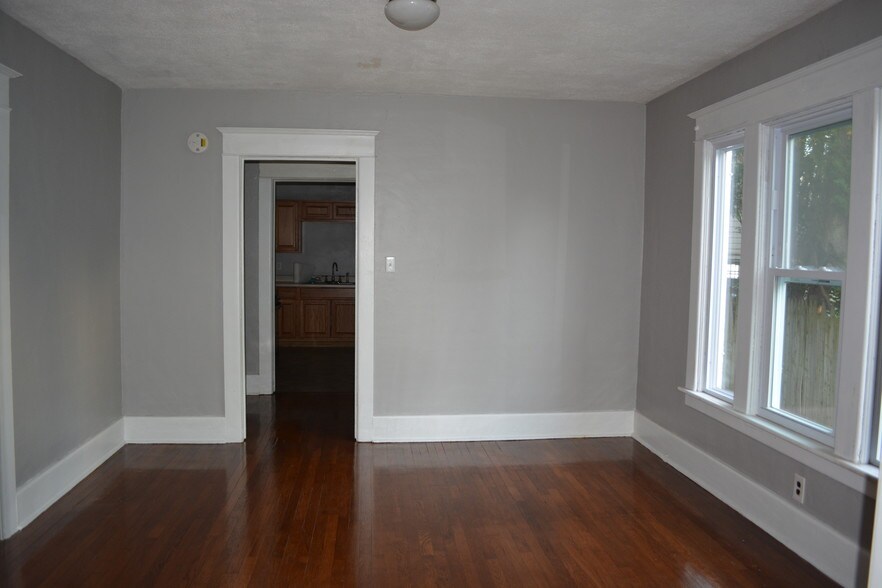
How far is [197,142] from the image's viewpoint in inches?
168

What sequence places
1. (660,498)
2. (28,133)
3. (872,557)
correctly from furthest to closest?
(660,498), (28,133), (872,557)

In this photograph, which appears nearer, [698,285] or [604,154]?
[698,285]

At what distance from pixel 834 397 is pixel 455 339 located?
237cm

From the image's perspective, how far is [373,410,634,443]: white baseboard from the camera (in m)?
4.49

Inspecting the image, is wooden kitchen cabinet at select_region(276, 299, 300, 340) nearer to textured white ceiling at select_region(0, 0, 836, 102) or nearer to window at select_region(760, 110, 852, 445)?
textured white ceiling at select_region(0, 0, 836, 102)

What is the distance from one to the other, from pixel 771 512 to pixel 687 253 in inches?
61.8

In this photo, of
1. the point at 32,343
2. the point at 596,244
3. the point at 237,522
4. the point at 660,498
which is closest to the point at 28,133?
the point at 32,343

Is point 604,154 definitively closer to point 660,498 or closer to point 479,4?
point 479,4

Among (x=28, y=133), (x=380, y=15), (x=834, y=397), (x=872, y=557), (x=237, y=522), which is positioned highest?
(x=380, y=15)

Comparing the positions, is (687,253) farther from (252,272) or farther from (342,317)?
(342,317)

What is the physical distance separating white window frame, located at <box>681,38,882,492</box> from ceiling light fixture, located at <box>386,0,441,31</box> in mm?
1683

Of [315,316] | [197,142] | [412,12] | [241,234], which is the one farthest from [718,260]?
[315,316]

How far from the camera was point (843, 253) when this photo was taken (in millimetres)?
2750

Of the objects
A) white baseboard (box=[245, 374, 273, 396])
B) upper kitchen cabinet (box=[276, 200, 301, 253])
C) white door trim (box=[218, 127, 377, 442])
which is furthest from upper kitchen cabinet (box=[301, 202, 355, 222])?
white door trim (box=[218, 127, 377, 442])
